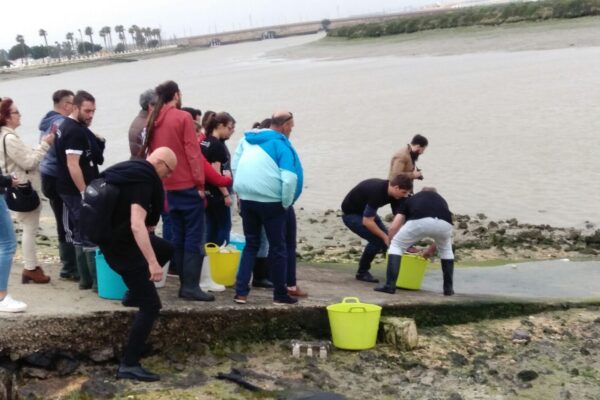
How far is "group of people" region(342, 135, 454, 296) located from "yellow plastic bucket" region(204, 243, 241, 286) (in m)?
1.39

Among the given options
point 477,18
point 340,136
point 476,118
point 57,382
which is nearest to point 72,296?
point 57,382

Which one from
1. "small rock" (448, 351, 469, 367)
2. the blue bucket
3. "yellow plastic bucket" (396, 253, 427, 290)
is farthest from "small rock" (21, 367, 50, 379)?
"yellow plastic bucket" (396, 253, 427, 290)

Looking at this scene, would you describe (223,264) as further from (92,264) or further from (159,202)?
(159,202)

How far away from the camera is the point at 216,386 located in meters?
5.54

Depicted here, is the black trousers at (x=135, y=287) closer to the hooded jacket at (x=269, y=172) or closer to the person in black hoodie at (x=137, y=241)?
the person in black hoodie at (x=137, y=241)

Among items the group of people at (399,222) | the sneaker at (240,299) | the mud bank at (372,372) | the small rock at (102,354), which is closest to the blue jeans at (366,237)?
the group of people at (399,222)

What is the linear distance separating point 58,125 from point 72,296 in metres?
1.42

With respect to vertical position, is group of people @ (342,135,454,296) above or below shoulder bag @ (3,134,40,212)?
below

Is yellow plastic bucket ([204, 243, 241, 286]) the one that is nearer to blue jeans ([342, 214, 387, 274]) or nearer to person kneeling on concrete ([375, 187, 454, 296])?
person kneeling on concrete ([375, 187, 454, 296])

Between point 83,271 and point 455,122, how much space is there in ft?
60.9

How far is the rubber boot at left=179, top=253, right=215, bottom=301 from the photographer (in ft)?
20.9

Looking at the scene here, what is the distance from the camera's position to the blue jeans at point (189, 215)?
20.9 ft

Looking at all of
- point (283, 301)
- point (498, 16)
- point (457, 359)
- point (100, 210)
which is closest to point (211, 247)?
point (283, 301)

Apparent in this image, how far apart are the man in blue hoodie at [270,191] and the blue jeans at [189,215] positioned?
0.35 meters
